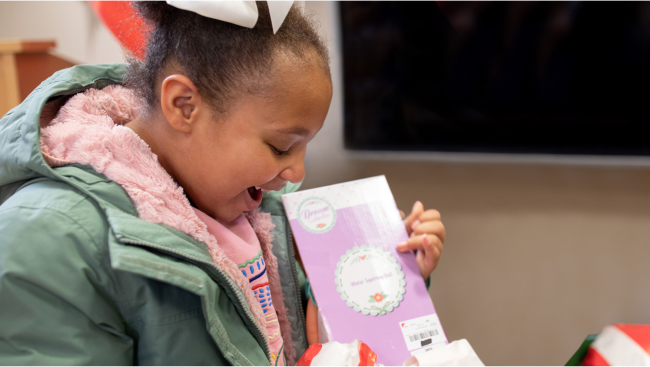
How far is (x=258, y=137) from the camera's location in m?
0.56

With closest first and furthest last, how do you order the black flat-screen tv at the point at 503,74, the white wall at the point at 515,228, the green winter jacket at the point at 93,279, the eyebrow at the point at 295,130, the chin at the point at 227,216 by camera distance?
the green winter jacket at the point at 93,279 → the eyebrow at the point at 295,130 → the chin at the point at 227,216 → the black flat-screen tv at the point at 503,74 → the white wall at the point at 515,228

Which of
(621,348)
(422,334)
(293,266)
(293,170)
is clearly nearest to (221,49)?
(293,170)

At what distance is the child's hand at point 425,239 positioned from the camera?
0.77 metres

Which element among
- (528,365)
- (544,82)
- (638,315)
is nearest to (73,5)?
(544,82)

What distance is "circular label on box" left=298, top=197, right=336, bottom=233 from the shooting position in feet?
2.56

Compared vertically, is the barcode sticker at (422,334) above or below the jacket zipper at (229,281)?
below

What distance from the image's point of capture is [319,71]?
0.57m

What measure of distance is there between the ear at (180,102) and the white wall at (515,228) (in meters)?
0.52

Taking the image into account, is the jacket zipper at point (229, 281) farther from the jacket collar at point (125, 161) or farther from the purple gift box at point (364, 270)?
the purple gift box at point (364, 270)

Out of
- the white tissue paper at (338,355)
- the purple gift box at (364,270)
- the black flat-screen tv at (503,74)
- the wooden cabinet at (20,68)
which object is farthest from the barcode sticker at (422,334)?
the wooden cabinet at (20,68)

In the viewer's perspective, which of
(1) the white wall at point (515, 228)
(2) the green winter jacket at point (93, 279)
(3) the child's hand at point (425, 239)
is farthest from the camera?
(1) the white wall at point (515, 228)

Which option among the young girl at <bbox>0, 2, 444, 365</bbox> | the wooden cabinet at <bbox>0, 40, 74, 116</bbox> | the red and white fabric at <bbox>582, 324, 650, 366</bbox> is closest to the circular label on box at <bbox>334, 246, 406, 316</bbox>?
the young girl at <bbox>0, 2, 444, 365</bbox>

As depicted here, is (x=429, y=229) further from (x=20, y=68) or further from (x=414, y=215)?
(x=20, y=68)

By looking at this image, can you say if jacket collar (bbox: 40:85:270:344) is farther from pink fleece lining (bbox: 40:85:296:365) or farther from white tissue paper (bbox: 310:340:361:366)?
white tissue paper (bbox: 310:340:361:366)
